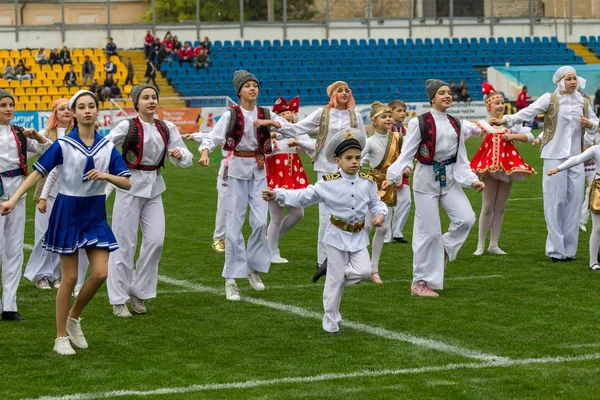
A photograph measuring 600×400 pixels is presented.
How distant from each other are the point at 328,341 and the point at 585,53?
45261 millimetres

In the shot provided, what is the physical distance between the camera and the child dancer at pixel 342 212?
9.14 m

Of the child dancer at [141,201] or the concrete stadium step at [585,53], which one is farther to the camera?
the concrete stadium step at [585,53]

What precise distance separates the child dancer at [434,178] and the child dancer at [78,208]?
128 inches

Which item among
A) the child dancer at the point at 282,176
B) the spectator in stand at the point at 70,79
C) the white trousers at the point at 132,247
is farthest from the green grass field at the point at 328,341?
the spectator in stand at the point at 70,79

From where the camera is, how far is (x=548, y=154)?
44.0 ft

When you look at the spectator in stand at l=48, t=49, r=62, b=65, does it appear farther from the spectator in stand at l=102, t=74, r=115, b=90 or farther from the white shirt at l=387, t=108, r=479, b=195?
the white shirt at l=387, t=108, r=479, b=195

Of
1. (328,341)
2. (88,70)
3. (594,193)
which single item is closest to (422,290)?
(328,341)

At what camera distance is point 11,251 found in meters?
9.98

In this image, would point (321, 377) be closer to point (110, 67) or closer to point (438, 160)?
point (438, 160)

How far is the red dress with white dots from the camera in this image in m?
13.8

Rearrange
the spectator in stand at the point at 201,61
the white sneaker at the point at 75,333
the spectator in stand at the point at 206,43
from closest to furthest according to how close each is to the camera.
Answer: the white sneaker at the point at 75,333 → the spectator in stand at the point at 201,61 → the spectator in stand at the point at 206,43

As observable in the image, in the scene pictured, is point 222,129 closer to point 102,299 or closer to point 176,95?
point 102,299

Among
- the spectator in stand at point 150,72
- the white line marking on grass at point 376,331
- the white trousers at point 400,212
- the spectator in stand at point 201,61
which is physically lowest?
the white line marking on grass at point 376,331

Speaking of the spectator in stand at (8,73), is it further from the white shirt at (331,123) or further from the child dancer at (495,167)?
the white shirt at (331,123)
